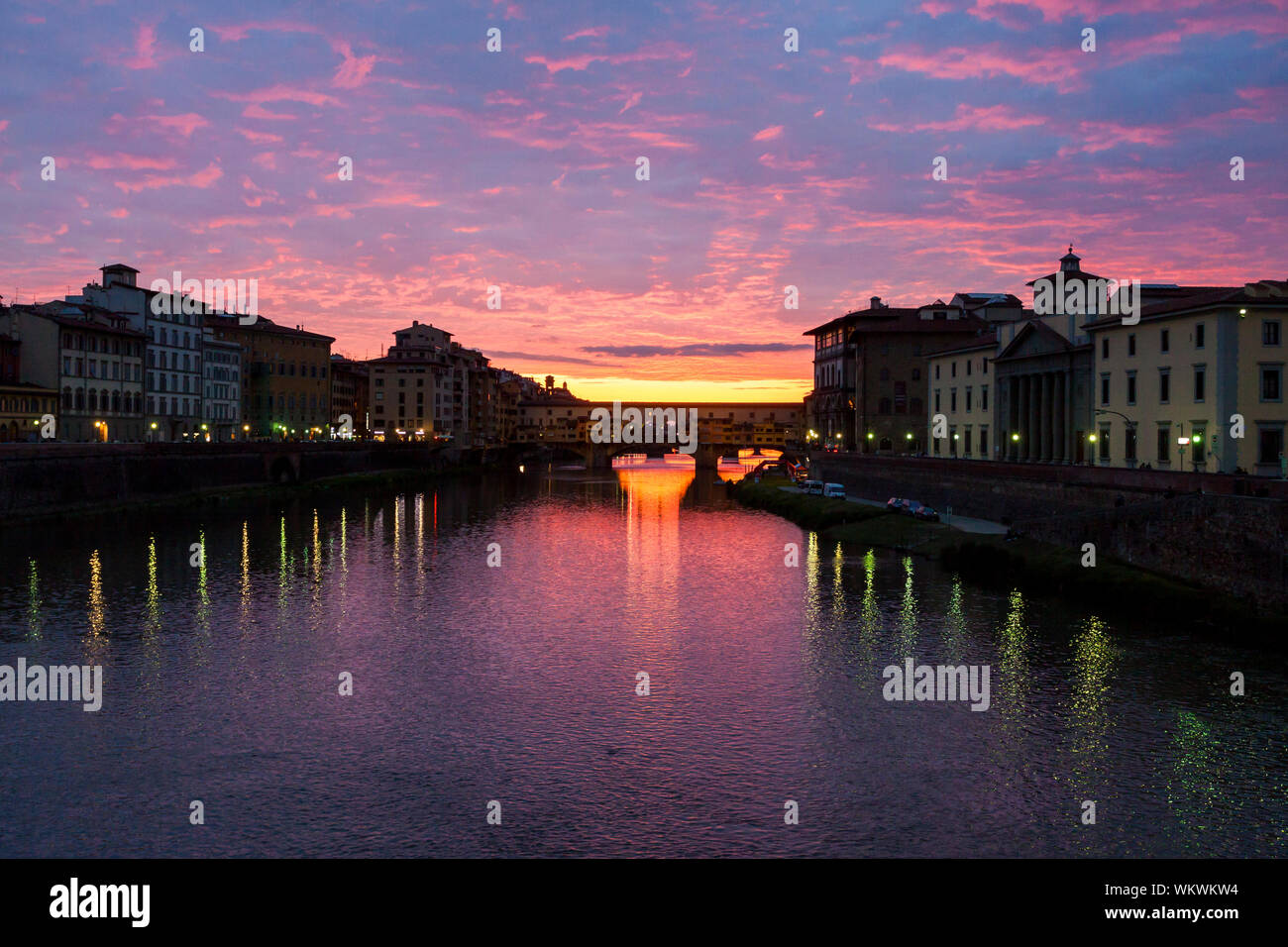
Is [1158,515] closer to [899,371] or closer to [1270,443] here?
[1270,443]

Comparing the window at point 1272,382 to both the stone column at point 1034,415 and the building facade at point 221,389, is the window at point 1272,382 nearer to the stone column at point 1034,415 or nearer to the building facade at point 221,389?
the stone column at point 1034,415

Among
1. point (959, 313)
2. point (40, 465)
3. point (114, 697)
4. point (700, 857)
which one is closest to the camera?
point (700, 857)

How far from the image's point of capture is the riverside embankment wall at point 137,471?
6988cm

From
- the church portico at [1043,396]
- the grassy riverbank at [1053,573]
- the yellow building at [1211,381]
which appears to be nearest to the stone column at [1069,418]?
the church portico at [1043,396]

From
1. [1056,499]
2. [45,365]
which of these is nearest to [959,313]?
[1056,499]

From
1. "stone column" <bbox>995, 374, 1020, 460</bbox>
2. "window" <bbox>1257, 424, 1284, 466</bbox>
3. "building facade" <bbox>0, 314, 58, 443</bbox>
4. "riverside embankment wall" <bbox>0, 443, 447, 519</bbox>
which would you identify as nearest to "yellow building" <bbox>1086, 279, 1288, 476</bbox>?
"window" <bbox>1257, 424, 1284, 466</bbox>

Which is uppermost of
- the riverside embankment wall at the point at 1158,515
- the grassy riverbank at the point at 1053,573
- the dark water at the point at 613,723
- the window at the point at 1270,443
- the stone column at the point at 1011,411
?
the stone column at the point at 1011,411

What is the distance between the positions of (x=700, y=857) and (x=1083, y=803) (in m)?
9.15

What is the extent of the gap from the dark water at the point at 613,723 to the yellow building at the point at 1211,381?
17.0m

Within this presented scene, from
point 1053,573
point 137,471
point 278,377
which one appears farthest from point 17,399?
point 1053,573

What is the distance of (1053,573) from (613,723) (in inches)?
1127
